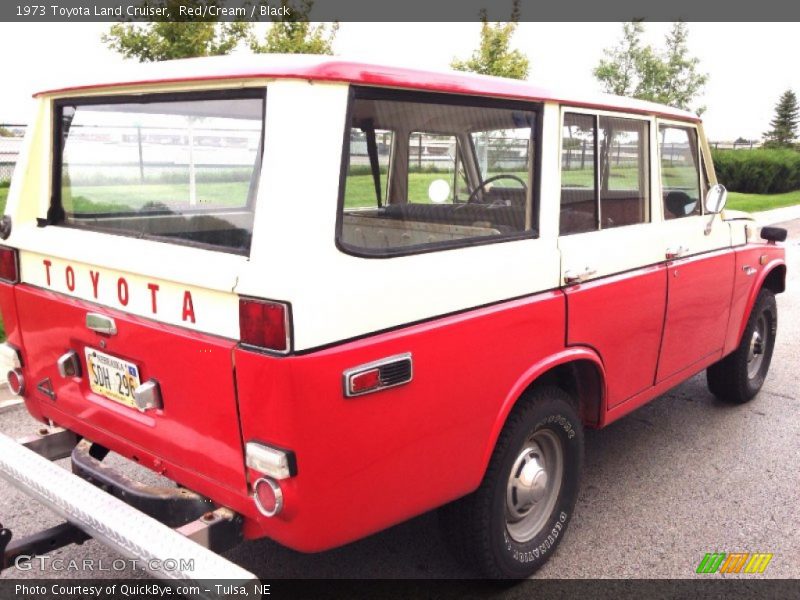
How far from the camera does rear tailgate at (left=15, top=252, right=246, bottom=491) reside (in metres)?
2.23

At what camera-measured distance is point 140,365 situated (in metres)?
2.47

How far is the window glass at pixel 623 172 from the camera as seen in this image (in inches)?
129

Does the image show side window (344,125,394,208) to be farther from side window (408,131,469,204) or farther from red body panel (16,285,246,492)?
red body panel (16,285,246,492)

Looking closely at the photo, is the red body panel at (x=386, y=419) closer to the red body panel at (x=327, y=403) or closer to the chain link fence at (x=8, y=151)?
the red body panel at (x=327, y=403)

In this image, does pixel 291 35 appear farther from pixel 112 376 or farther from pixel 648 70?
pixel 648 70

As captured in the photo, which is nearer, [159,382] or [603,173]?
[159,382]

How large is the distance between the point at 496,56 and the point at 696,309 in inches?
684

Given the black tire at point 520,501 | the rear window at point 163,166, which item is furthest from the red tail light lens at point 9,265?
the black tire at point 520,501

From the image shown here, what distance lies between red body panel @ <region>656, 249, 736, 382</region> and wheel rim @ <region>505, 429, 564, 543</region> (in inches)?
37.1

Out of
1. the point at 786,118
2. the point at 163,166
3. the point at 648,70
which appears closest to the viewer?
the point at 163,166

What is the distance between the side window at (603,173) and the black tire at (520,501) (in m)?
0.77

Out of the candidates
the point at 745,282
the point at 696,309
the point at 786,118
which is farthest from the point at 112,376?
the point at 786,118

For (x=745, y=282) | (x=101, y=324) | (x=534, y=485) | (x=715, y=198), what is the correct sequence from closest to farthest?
1. (x=101, y=324)
2. (x=534, y=485)
3. (x=715, y=198)
4. (x=745, y=282)

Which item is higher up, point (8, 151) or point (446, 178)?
point (8, 151)
